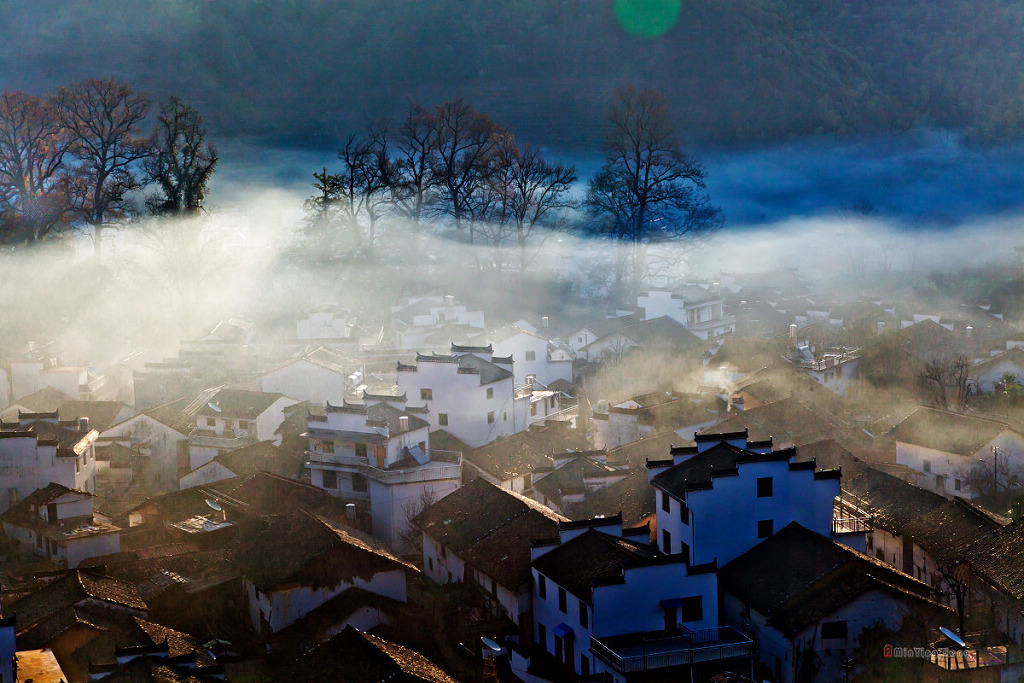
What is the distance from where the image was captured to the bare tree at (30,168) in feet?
59.4

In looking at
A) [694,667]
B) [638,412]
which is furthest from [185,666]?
[638,412]

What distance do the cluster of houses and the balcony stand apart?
24 mm

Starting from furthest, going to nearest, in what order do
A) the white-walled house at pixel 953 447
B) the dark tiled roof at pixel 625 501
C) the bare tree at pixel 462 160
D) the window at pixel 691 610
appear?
the bare tree at pixel 462 160 → the white-walled house at pixel 953 447 → the dark tiled roof at pixel 625 501 → the window at pixel 691 610

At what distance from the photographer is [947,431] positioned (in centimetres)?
1379

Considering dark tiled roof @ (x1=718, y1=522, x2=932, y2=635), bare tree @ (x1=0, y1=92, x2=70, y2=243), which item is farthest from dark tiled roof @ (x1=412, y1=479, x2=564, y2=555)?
bare tree @ (x1=0, y1=92, x2=70, y2=243)

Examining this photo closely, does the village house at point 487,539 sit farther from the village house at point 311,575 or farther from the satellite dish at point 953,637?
the satellite dish at point 953,637

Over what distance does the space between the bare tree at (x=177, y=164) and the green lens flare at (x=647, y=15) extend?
448 inches

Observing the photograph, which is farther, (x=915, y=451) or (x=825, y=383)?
(x=825, y=383)

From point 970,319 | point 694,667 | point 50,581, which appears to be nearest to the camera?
point 694,667

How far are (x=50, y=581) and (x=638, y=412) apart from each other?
320 inches

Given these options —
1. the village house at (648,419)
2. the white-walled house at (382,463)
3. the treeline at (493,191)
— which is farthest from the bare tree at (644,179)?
the white-walled house at (382,463)

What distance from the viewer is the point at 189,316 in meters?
19.6

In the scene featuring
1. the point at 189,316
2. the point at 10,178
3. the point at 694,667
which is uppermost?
the point at 10,178

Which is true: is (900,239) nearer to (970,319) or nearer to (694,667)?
(970,319)
